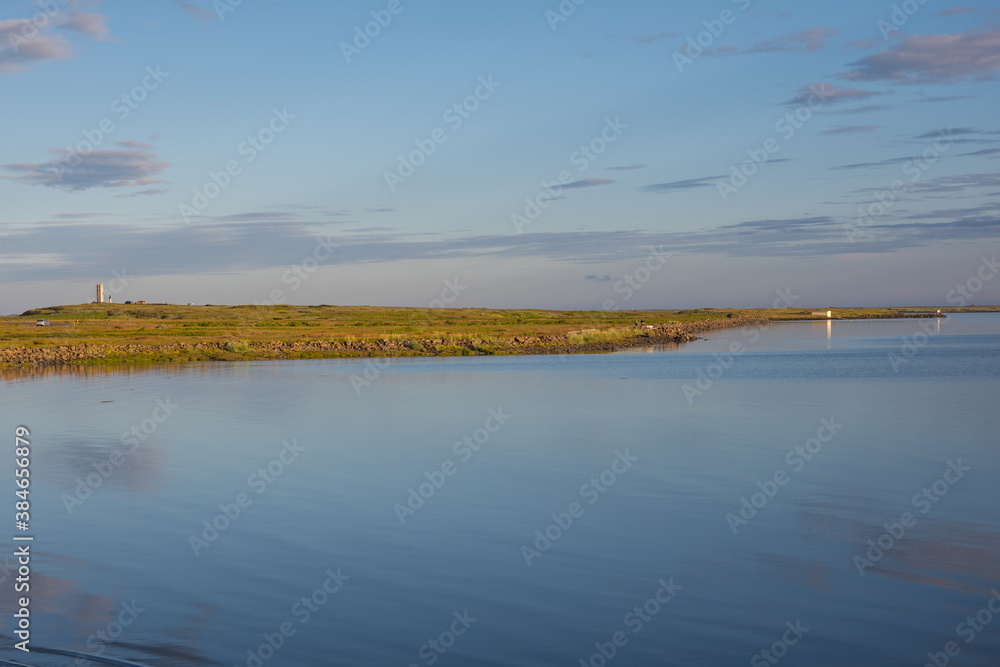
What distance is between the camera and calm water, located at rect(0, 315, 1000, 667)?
291 inches

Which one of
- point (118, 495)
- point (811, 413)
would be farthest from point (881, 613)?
point (811, 413)

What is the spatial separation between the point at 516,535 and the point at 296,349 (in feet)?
153

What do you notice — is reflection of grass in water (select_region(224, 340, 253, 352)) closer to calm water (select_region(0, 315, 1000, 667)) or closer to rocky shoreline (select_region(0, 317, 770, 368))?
rocky shoreline (select_region(0, 317, 770, 368))

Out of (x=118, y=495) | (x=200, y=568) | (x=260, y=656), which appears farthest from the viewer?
(x=118, y=495)

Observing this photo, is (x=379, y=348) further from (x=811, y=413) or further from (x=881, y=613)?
(x=881, y=613)

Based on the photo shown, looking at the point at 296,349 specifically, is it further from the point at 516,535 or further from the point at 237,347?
the point at 516,535

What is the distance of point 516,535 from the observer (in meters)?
10.8

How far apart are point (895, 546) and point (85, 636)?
328 inches

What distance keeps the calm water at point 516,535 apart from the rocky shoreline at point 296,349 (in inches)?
1121

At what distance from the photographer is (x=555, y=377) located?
119ft

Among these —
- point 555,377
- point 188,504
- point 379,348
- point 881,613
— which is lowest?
point 881,613

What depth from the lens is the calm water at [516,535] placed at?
7.39m

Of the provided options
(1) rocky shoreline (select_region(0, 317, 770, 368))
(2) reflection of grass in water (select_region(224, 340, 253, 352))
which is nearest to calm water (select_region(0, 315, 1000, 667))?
(1) rocky shoreline (select_region(0, 317, 770, 368))

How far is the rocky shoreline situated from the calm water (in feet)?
93.4
